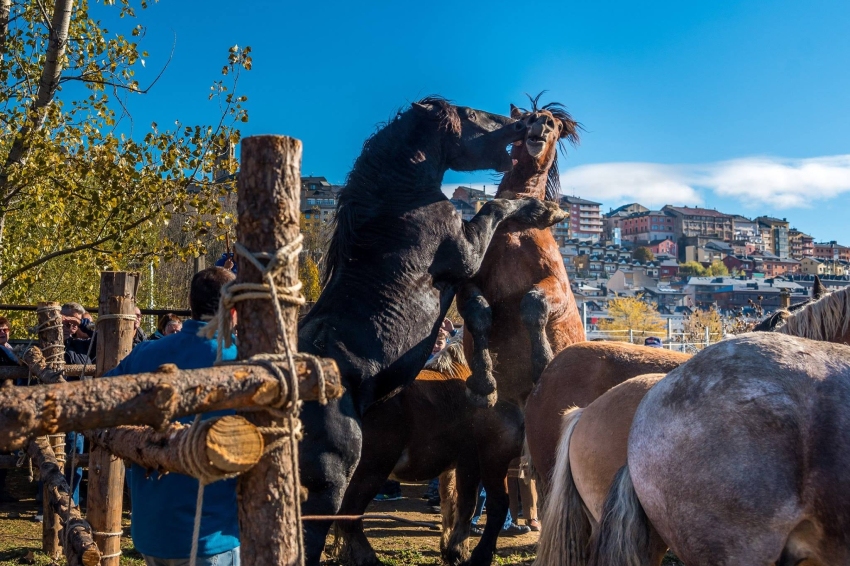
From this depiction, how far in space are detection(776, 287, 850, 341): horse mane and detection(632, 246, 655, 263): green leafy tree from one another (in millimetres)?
141502

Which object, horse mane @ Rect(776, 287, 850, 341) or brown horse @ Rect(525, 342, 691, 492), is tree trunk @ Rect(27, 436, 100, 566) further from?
horse mane @ Rect(776, 287, 850, 341)

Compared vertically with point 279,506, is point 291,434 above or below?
above

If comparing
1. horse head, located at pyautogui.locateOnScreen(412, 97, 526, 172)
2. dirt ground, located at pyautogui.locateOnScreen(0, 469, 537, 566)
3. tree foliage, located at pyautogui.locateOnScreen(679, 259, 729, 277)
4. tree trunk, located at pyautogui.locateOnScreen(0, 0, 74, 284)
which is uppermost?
tree foliage, located at pyautogui.locateOnScreen(679, 259, 729, 277)

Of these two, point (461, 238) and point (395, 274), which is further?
point (461, 238)

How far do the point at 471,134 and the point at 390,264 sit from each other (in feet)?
4.10

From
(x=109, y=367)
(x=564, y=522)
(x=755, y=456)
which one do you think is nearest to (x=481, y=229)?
(x=564, y=522)

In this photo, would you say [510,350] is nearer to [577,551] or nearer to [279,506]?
[577,551]

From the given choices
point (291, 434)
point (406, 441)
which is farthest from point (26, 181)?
point (291, 434)

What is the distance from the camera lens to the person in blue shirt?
3.10m

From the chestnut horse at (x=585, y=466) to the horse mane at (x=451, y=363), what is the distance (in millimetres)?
2704

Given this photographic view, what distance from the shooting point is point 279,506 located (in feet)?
6.77

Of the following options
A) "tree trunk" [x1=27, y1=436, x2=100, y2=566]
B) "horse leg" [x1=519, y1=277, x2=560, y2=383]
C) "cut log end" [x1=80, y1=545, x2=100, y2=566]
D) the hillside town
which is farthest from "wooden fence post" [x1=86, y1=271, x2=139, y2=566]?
the hillside town

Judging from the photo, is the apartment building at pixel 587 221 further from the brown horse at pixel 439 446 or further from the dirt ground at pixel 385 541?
the brown horse at pixel 439 446

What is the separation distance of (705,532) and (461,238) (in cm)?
263
